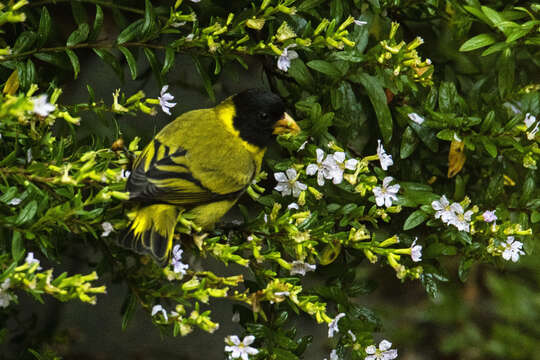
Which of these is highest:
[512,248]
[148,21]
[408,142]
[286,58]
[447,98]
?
[148,21]

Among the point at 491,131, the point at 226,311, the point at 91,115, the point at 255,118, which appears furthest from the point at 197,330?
the point at 491,131

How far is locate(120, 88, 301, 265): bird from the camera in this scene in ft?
5.01

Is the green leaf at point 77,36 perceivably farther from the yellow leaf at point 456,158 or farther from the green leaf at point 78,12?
the yellow leaf at point 456,158

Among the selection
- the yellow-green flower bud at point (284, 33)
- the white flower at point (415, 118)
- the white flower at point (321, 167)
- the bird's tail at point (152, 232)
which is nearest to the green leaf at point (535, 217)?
the white flower at point (415, 118)

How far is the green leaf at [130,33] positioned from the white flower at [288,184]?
1.64 ft

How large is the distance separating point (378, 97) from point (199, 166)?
1.68 feet

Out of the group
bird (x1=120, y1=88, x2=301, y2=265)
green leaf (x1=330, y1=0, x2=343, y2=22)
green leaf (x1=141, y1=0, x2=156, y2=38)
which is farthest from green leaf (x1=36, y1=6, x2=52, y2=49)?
green leaf (x1=330, y1=0, x2=343, y2=22)

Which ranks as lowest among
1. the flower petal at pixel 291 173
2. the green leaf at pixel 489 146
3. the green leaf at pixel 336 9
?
the green leaf at pixel 489 146

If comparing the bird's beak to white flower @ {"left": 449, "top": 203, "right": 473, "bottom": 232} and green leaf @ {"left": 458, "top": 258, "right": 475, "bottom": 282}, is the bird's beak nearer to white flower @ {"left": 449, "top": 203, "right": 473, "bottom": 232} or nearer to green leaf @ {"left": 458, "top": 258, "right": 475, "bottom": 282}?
white flower @ {"left": 449, "top": 203, "right": 473, "bottom": 232}

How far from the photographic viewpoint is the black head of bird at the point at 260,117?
1841 mm

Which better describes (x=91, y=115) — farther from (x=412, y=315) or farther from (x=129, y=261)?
(x=412, y=315)

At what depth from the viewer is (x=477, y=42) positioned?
1914 mm

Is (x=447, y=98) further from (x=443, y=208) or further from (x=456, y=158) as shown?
(x=443, y=208)

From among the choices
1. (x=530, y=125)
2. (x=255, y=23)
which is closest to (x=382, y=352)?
(x=530, y=125)
